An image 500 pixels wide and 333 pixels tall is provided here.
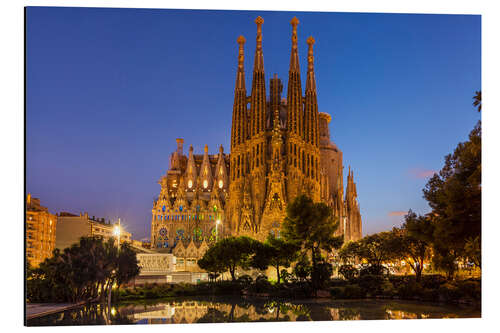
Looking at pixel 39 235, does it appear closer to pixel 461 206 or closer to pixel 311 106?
pixel 311 106

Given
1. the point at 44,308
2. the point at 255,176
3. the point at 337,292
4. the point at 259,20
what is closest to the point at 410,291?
the point at 337,292

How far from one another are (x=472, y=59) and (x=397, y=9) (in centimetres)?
395

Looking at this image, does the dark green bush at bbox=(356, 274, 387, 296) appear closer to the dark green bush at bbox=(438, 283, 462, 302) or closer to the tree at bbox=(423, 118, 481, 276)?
the dark green bush at bbox=(438, 283, 462, 302)

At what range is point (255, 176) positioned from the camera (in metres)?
61.4

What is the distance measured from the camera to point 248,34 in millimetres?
63375

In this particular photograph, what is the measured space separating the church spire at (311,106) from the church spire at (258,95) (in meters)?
5.94

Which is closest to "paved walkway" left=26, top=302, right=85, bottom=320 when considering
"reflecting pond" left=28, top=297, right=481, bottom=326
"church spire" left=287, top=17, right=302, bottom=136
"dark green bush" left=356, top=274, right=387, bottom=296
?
"reflecting pond" left=28, top=297, right=481, bottom=326

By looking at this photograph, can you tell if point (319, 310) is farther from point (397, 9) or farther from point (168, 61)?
point (168, 61)

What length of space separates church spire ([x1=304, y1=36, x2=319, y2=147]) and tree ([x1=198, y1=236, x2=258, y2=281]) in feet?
97.3

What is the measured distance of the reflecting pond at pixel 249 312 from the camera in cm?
1777

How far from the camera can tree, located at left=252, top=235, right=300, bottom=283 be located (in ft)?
112

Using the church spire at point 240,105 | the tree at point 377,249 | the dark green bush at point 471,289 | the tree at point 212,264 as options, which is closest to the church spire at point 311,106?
the church spire at point 240,105

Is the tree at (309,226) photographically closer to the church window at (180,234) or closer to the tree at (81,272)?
the tree at (81,272)
